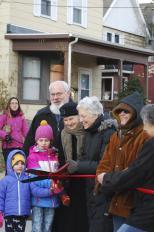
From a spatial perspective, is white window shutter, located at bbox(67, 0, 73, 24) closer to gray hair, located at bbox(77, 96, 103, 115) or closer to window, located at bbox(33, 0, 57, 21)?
window, located at bbox(33, 0, 57, 21)

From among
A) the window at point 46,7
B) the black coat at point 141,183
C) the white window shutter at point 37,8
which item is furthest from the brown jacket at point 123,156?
the window at point 46,7

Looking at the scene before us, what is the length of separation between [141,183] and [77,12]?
19.6m

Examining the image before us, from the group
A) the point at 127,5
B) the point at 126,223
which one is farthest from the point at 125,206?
the point at 127,5

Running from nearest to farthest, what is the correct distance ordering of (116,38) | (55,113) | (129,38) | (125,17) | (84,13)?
1. (55,113)
2. (84,13)
3. (116,38)
4. (129,38)
5. (125,17)

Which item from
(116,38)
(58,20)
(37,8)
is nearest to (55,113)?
(37,8)

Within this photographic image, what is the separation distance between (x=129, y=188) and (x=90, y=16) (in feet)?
66.2

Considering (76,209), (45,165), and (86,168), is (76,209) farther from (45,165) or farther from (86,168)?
(86,168)

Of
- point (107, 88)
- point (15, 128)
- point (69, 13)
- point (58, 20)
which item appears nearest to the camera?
point (15, 128)

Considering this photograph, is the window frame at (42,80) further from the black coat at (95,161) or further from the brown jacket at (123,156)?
the brown jacket at (123,156)

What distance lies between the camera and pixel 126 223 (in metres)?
4.57

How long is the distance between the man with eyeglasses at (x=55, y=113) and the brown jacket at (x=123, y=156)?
51.6 inches

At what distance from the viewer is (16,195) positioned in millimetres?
6105

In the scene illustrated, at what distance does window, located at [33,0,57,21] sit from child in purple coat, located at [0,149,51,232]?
15.4 meters

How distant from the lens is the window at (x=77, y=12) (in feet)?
74.7
